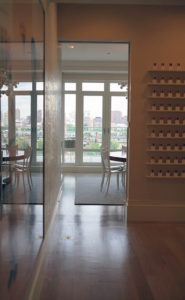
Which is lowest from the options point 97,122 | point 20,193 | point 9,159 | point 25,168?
point 20,193

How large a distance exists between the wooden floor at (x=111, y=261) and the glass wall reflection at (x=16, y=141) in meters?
0.60

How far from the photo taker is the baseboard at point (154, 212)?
415cm

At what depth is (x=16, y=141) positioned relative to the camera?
5.22 feet

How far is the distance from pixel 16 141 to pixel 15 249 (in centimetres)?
60

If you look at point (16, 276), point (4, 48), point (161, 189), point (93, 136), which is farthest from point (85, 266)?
point (93, 136)

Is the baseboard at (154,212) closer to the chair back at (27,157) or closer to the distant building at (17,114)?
the chair back at (27,157)

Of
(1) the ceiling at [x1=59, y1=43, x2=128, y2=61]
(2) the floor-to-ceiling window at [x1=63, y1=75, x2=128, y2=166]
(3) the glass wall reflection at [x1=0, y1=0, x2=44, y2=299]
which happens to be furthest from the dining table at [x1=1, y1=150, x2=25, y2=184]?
(2) the floor-to-ceiling window at [x1=63, y1=75, x2=128, y2=166]

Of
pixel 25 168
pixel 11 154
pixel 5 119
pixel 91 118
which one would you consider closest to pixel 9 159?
pixel 11 154

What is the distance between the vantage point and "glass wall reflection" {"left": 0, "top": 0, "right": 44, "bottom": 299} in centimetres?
129

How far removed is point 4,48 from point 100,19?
10.2 feet

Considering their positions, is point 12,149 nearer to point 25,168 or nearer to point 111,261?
point 25,168

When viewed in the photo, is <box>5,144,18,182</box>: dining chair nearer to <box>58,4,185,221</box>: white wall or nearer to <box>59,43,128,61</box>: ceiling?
<box>58,4,185,221</box>: white wall

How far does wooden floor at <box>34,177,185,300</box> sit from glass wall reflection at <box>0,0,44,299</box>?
0.60 m

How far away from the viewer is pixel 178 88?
4.11m
